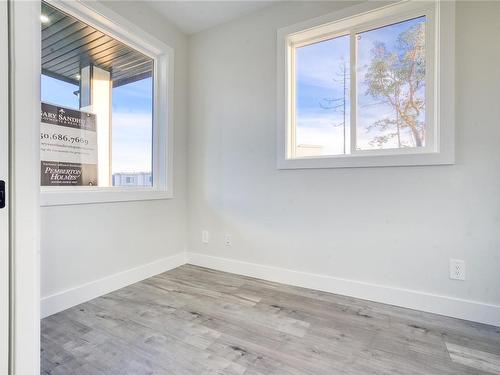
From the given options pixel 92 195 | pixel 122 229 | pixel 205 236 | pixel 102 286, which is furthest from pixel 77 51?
pixel 205 236

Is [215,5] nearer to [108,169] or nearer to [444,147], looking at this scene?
[108,169]

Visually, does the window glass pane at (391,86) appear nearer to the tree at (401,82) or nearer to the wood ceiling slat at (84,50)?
the tree at (401,82)

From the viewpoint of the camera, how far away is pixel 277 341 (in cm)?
155

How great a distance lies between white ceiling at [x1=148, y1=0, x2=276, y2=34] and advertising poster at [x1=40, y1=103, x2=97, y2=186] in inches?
51.2

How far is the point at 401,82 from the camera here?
6.86ft

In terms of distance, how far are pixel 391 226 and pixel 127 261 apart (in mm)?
2300

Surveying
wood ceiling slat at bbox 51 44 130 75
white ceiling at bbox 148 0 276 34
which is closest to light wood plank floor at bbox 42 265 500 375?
wood ceiling slat at bbox 51 44 130 75

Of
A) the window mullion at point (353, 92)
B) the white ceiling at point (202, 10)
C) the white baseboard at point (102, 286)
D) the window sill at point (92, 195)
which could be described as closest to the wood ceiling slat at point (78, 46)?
the white ceiling at point (202, 10)

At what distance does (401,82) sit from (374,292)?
5.57 feet

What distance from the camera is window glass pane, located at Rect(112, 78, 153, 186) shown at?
2434 millimetres

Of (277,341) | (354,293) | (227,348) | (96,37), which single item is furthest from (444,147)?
(96,37)

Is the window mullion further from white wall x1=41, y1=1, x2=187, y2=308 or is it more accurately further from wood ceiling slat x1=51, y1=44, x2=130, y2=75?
wood ceiling slat x1=51, y1=44, x2=130, y2=75

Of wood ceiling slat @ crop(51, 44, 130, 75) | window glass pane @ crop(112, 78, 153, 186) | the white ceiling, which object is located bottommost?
window glass pane @ crop(112, 78, 153, 186)

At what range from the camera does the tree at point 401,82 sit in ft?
6.63
